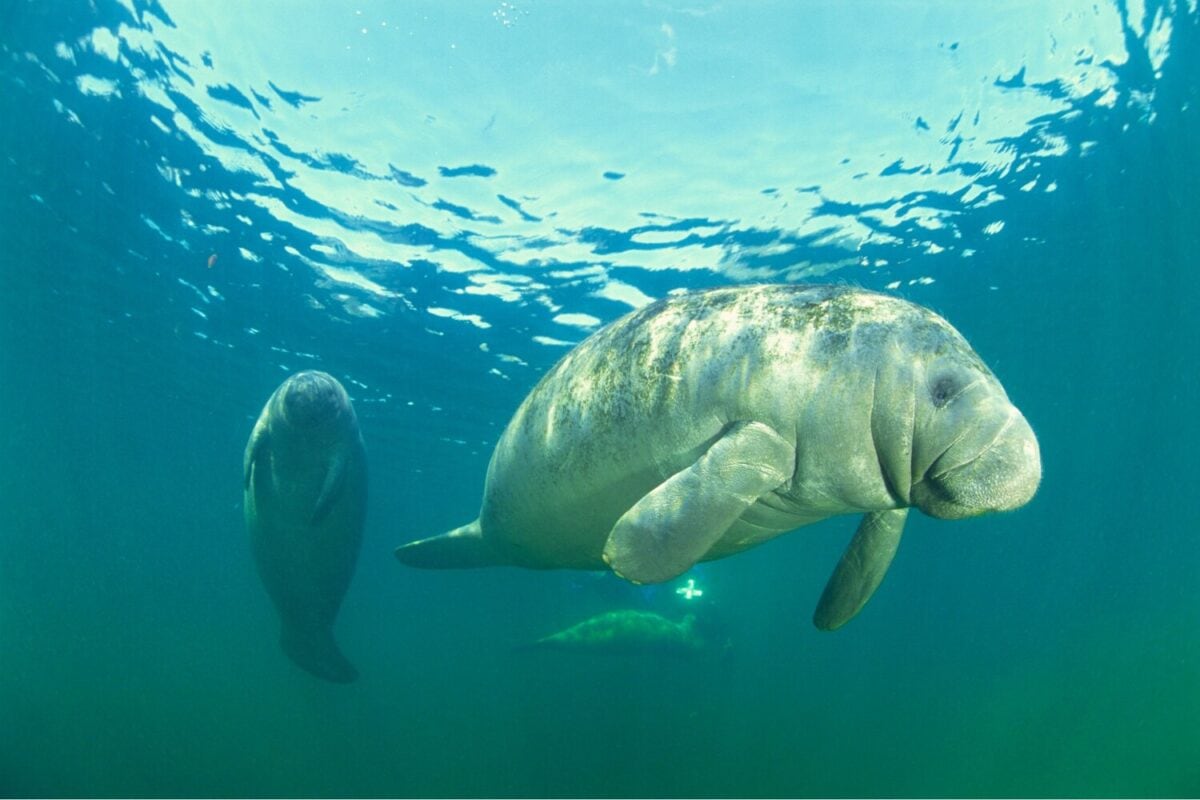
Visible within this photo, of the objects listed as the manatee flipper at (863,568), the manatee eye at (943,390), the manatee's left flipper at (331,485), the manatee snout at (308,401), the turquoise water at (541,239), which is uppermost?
the turquoise water at (541,239)

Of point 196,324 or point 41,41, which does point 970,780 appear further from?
point 41,41

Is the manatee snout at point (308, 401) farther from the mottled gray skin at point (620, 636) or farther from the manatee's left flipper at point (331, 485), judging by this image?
the mottled gray skin at point (620, 636)

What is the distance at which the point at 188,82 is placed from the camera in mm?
8664

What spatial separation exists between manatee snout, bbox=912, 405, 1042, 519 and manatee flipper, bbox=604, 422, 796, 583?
1.81 feet

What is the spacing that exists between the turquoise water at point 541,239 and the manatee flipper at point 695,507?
6.59 metres

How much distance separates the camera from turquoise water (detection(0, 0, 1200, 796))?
26.2 feet

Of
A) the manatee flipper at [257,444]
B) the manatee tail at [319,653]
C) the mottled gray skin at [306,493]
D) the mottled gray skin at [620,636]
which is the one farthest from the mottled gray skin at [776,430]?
the mottled gray skin at [620,636]

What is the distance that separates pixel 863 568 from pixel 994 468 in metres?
1.26

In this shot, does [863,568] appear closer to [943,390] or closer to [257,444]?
[943,390]

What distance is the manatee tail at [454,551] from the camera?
509 cm

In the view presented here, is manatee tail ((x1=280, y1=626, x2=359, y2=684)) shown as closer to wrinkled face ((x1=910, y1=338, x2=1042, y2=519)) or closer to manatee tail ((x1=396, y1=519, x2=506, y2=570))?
manatee tail ((x1=396, y1=519, x2=506, y2=570))

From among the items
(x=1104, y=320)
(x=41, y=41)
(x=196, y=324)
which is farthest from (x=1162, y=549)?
(x=41, y=41)

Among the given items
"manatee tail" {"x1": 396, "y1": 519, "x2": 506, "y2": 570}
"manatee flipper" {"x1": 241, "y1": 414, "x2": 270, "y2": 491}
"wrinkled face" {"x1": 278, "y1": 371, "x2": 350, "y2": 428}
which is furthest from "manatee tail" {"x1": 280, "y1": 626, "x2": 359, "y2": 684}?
"manatee tail" {"x1": 396, "y1": 519, "x2": 506, "y2": 570}

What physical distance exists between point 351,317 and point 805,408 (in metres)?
14.5
